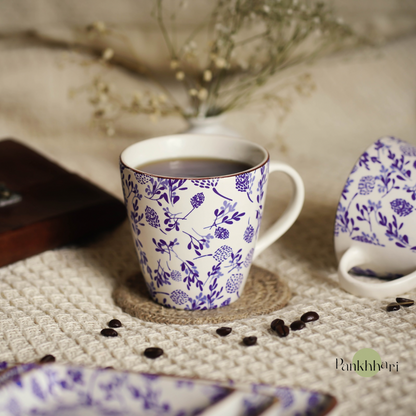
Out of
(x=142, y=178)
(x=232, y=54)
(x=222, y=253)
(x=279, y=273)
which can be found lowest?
(x=279, y=273)

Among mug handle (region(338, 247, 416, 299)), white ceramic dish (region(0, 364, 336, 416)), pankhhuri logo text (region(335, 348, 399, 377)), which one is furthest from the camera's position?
mug handle (region(338, 247, 416, 299))

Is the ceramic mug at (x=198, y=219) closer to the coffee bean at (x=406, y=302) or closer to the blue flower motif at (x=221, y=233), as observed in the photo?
the blue flower motif at (x=221, y=233)

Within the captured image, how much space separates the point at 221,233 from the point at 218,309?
Answer: 0.12 metres

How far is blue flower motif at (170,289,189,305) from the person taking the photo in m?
0.64

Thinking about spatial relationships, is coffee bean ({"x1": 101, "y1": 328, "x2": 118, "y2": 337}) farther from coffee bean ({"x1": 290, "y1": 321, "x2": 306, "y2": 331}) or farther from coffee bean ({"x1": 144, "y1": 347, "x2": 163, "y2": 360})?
coffee bean ({"x1": 290, "y1": 321, "x2": 306, "y2": 331})

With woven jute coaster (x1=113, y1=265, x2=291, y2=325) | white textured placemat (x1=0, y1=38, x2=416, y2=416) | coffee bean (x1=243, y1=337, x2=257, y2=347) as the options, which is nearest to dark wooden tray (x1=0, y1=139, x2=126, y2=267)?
white textured placemat (x1=0, y1=38, x2=416, y2=416)

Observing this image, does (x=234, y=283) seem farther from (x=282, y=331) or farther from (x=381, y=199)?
(x=381, y=199)

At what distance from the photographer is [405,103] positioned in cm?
137

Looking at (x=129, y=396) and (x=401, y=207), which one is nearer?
(x=129, y=396)

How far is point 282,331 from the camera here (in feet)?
1.96

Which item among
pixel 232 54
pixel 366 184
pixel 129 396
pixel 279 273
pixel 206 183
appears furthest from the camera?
pixel 232 54

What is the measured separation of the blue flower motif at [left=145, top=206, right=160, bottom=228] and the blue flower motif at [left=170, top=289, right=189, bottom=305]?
0.32 ft

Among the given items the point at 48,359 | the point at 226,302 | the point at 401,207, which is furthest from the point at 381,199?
the point at 48,359

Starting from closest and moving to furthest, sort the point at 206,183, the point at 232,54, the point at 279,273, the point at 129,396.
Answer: the point at 129,396
the point at 206,183
the point at 279,273
the point at 232,54
